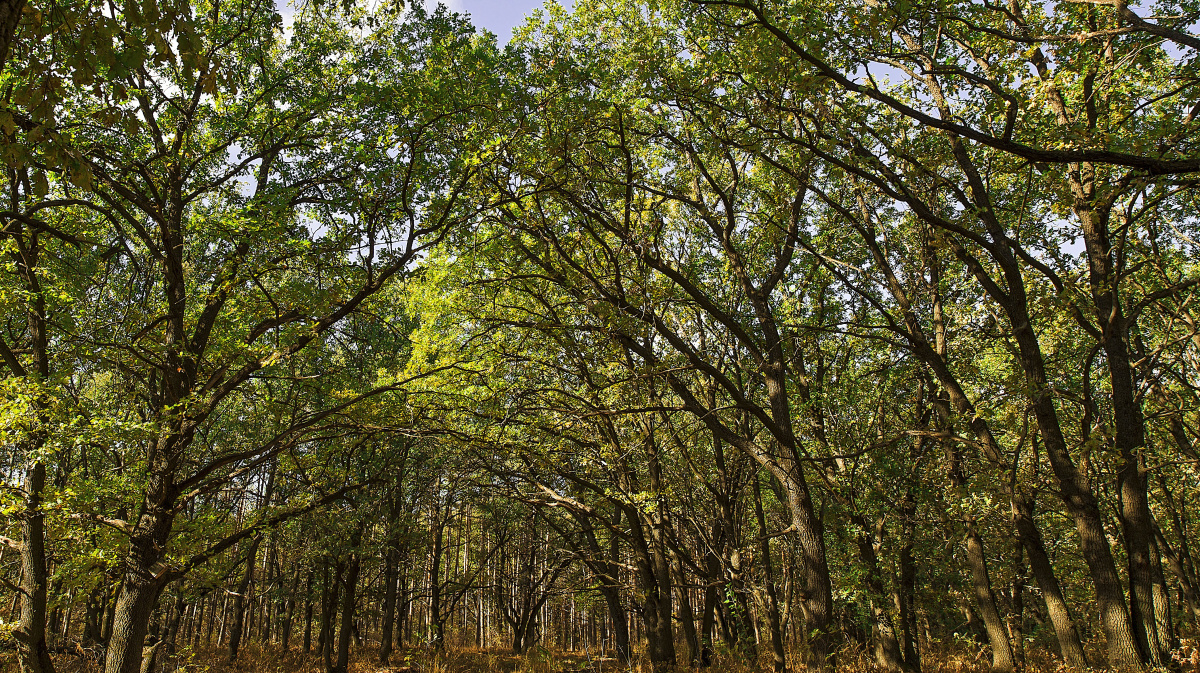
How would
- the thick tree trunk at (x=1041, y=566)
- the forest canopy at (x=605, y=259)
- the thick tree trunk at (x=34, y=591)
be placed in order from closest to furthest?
the forest canopy at (x=605, y=259), the thick tree trunk at (x=34, y=591), the thick tree trunk at (x=1041, y=566)

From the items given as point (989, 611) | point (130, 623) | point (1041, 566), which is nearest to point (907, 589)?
point (989, 611)

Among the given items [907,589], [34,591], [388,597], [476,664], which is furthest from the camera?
[476,664]

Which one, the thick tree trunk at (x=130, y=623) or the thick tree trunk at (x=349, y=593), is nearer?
the thick tree trunk at (x=130, y=623)

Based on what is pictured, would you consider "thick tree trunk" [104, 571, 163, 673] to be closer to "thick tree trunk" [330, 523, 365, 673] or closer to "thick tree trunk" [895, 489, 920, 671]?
"thick tree trunk" [330, 523, 365, 673]

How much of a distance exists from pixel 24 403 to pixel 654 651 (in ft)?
34.4

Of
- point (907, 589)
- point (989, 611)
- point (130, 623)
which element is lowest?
point (989, 611)

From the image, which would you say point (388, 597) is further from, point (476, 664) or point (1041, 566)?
point (1041, 566)

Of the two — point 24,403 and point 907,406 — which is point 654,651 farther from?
point 24,403

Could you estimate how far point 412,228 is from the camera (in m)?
6.98

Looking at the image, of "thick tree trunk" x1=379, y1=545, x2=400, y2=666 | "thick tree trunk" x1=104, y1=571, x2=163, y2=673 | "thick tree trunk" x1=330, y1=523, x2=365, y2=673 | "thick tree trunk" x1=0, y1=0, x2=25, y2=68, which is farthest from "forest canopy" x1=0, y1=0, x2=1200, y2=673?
"thick tree trunk" x1=379, y1=545, x2=400, y2=666

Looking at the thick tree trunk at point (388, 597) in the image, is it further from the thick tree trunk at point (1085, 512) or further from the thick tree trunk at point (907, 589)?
the thick tree trunk at point (1085, 512)

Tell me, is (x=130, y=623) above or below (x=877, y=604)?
above

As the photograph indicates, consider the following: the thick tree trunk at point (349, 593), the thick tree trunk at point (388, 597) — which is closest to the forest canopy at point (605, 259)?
the thick tree trunk at point (349, 593)

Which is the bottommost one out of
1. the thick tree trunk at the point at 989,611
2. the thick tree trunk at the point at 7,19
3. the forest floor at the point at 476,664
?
the forest floor at the point at 476,664
